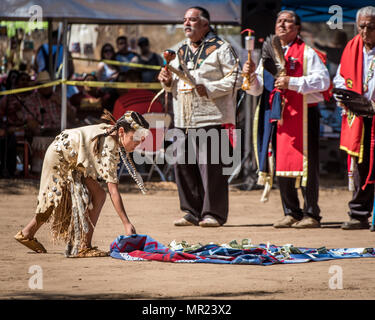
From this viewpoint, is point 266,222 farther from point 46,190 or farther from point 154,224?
point 46,190

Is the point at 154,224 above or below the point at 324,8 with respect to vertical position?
below

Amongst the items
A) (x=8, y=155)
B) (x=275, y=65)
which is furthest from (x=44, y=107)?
(x=275, y=65)

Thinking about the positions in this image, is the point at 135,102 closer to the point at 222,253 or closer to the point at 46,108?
the point at 46,108

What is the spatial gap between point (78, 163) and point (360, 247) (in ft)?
8.33

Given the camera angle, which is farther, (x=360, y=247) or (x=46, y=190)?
(x=360, y=247)

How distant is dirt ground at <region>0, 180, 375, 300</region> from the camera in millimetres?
4922

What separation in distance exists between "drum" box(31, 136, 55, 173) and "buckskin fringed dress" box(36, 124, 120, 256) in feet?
19.5

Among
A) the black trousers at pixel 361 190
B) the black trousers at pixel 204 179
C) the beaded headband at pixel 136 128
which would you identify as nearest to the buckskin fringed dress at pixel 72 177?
the beaded headband at pixel 136 128

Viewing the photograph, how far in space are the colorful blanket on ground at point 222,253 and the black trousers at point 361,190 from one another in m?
1.81

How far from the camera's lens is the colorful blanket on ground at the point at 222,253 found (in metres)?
6.15

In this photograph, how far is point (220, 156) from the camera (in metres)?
8.47

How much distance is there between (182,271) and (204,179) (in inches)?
111

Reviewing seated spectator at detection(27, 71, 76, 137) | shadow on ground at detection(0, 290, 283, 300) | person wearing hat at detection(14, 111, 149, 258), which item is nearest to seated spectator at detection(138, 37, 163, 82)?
seated spectator at detection(27, 71, 76, 137)
